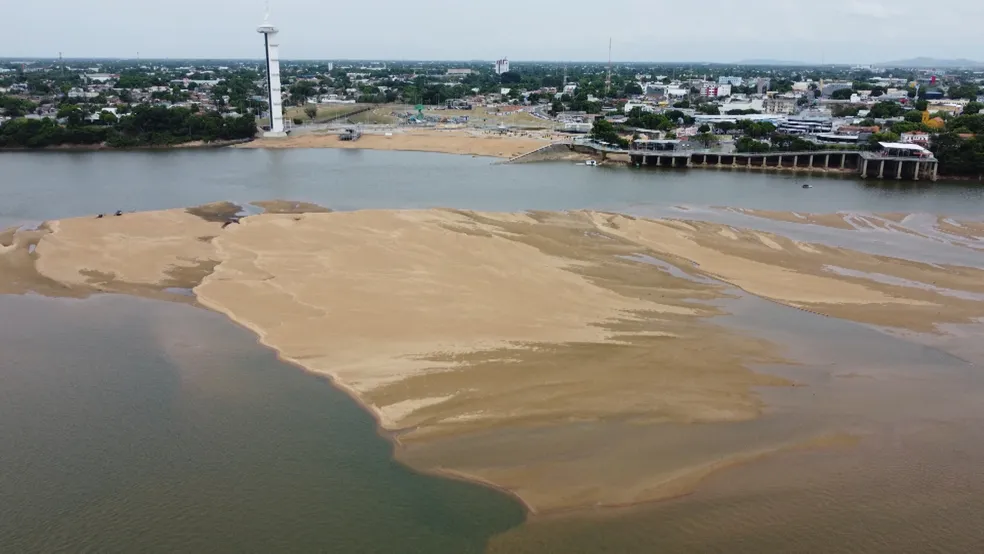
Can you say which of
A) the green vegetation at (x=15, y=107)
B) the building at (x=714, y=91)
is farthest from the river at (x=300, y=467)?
the building at (x=714, y=91)

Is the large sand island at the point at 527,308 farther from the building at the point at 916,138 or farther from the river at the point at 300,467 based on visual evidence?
the building at the point at 916,138

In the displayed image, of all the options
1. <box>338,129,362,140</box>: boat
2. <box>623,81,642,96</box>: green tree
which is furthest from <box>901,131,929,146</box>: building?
<box>623,81,642,96</box>: green tree

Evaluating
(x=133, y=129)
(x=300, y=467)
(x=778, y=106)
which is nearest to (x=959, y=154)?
(x=778, y=106)

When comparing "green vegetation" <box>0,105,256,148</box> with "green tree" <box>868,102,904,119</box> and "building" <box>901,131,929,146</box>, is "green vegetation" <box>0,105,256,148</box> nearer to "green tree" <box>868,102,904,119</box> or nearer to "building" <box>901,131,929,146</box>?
"building" <box>901,131,929,146</box>

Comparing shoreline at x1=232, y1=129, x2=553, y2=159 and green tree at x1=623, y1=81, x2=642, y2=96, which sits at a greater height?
green tree at x1=623, y1=81, x2=642, y2=96

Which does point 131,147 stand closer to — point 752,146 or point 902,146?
point 752,146

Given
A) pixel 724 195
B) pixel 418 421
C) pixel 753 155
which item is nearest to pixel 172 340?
pixel 418 421

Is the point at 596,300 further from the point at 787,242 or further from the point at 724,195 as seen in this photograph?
the point at 724,195
